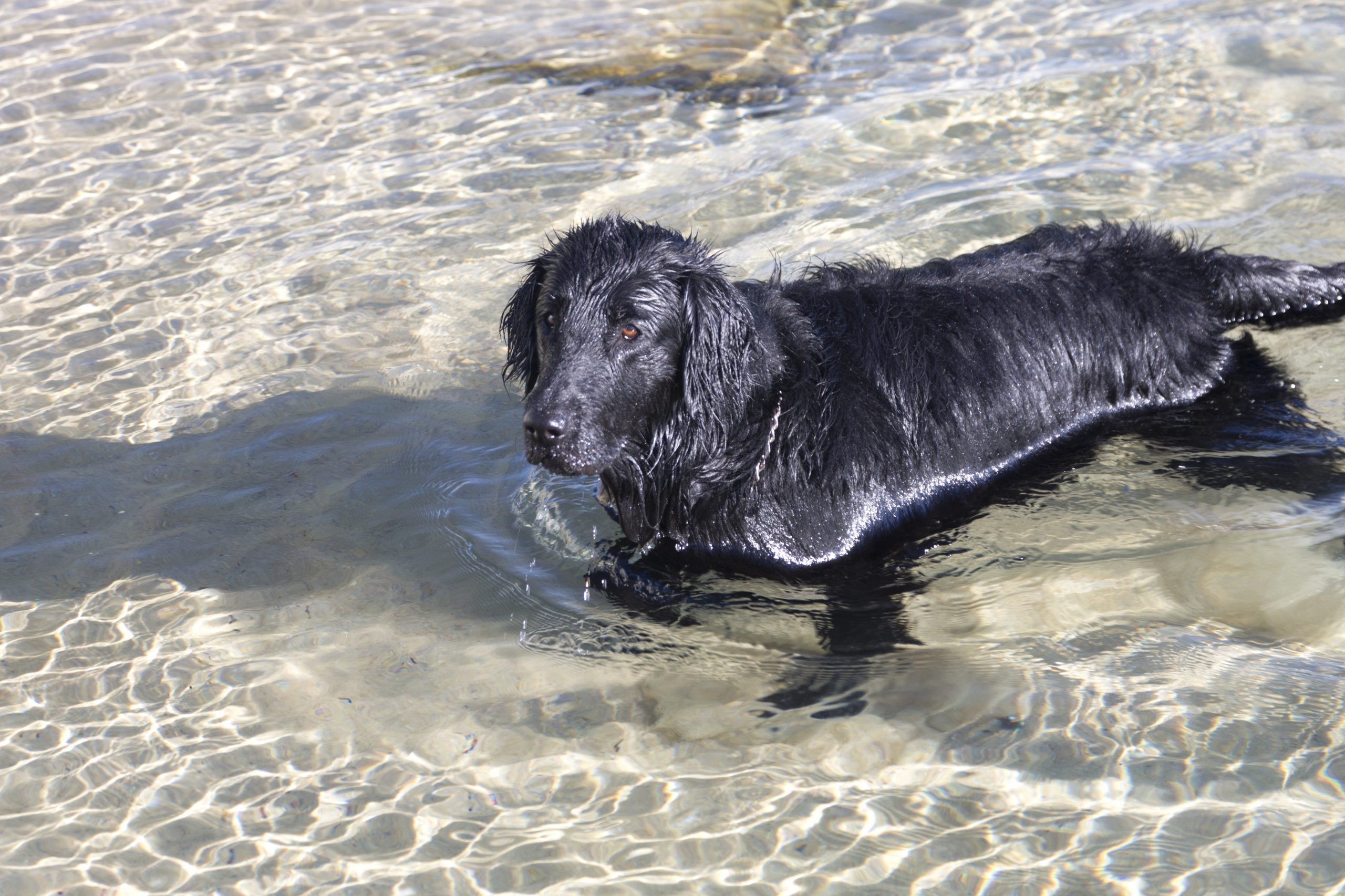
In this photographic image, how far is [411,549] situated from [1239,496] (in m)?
3.66

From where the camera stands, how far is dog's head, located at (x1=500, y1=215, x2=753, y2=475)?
14.2ft

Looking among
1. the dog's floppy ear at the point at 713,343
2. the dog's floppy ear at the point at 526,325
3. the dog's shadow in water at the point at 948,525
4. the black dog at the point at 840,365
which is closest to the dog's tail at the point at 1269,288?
the black dog at the point at 840,365

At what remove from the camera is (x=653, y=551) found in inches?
201

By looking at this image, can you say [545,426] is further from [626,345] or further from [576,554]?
[576,554]

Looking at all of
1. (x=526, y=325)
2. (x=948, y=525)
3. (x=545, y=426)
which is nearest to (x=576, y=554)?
(x=526, y=325)

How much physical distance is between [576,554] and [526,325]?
1.05 meters

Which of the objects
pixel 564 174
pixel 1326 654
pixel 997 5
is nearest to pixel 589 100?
pixel 564 174

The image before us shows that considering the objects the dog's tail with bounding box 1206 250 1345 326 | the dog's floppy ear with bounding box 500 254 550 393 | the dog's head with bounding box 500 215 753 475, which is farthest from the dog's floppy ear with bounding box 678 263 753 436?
the dog's tail with bounding box 1206 250 1345 326

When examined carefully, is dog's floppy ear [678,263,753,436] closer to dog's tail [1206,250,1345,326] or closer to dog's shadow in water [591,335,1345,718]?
dog's shadow in water [591,335,1345,718]

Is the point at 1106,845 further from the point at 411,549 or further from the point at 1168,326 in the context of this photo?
the point at 411,549

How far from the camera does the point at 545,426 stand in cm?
420

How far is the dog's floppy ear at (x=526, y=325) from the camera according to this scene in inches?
192

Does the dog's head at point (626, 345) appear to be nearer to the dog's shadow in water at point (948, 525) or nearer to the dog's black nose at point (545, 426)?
the dog's black nose at point (545, 426)

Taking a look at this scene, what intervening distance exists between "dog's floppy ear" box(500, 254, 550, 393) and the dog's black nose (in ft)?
2.23
